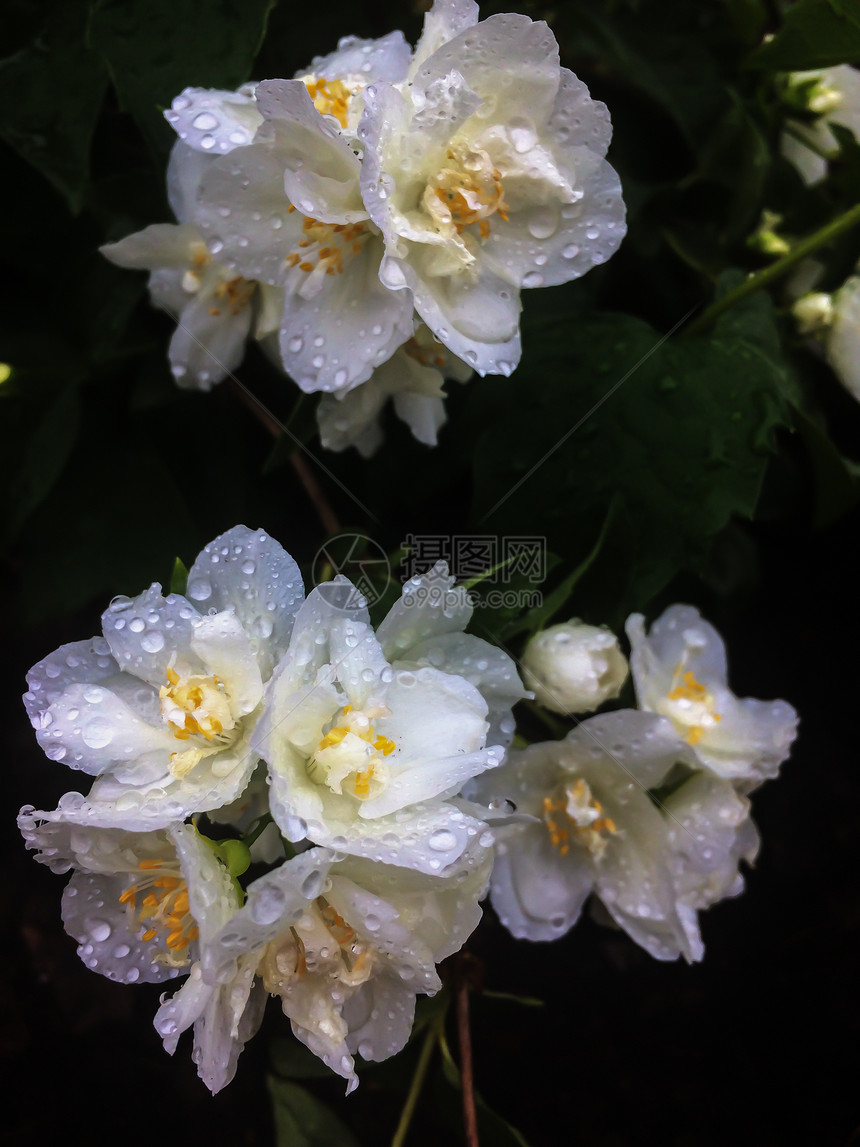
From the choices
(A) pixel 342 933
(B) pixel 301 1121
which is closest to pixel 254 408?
(A) pixel 342 933

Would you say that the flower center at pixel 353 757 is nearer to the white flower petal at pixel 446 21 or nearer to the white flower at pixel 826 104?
the white flower petal at pixel 446 21

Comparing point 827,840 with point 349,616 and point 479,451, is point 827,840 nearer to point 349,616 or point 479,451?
point 479,451

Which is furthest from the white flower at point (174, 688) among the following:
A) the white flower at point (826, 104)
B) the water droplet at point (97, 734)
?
the white flower at point (826, 104)

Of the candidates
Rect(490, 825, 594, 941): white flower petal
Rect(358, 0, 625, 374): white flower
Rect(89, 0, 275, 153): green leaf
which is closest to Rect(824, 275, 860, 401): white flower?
Rect(358, 0, 625, 374): white flower

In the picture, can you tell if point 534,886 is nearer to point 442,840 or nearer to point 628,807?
point 628,807

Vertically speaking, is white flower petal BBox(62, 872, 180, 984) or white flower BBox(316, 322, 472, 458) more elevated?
white flower BBox(316, 322, 472, 458)

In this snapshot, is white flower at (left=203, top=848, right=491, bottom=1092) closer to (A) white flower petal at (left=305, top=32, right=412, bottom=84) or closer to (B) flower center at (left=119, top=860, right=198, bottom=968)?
(B) flower center at (left=119, top=860, right=198, bottom=968)
